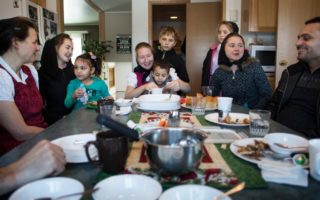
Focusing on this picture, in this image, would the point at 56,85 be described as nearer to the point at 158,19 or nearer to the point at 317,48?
the point at 317,48

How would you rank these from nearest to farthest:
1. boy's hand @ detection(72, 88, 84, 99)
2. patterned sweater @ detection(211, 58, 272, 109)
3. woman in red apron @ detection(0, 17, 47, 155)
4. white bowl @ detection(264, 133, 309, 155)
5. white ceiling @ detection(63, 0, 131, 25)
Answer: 1. white bowl @ detection(264, 133, 309, 155)
2. woman in red apron @ detection(0, 17, 47, 155)
3. boy's hand @ detection(72, 88, 84, 99)
4. patterned sweater @ detection(211, 58, 272, 109)
5. white ceiling @ detection(63, 0, 131, 25)

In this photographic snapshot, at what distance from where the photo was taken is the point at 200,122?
135cm

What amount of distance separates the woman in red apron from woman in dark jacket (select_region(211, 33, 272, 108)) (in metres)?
1.49

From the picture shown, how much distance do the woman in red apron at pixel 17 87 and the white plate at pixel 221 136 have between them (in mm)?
959

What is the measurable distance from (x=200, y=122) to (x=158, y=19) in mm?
7190

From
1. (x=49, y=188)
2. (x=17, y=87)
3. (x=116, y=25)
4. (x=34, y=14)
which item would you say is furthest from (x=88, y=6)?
(x=49, y=188)

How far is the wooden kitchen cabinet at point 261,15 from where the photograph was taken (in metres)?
3.74

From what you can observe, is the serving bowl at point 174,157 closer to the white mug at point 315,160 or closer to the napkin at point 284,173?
the napkin at point 284,173

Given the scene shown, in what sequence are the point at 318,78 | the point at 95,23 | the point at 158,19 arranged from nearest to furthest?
the point at 318,78, the point at 158,19, the point at 95,23

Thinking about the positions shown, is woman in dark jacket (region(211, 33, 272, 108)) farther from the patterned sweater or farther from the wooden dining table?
the wooden dining table

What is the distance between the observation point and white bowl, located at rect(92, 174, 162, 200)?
62 cm

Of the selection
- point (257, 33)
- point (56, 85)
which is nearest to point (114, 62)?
point (257, 33)

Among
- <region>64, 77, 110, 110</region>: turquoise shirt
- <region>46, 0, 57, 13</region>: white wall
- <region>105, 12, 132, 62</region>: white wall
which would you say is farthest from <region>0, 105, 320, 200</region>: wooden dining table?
<region>105, 12, 132, 62</region>: white wall

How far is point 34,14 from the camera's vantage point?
312 cm
